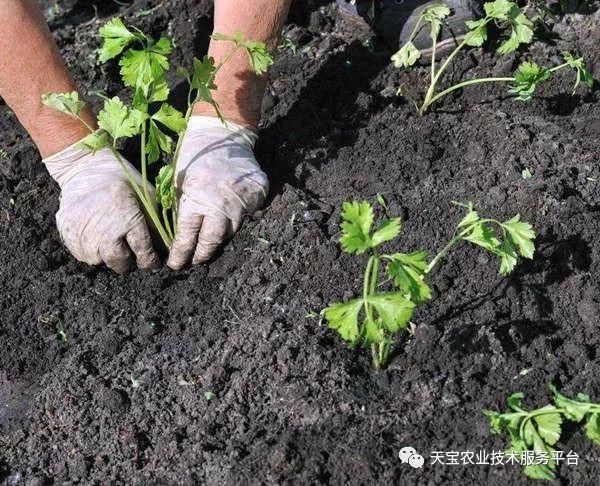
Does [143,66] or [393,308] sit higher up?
[143,66]

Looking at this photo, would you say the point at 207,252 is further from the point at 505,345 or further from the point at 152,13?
the point at 152,13

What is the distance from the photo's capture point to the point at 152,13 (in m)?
3.88

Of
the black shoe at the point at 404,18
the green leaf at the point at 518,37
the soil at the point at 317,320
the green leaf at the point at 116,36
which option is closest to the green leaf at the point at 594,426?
the soil at the point at 317,320

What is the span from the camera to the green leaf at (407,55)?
10.5 feet

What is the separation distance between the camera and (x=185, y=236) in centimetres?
277

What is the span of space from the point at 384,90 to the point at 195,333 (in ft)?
4.16

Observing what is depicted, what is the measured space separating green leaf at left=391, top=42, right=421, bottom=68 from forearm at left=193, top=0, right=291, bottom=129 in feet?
1.50

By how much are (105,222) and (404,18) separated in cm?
153

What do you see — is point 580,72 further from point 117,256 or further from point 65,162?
point 65,162

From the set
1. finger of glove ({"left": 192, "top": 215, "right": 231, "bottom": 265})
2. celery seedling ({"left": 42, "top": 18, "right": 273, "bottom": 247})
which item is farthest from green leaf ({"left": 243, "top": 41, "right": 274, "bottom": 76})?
finger of glove ({"left": 192, "top": 215, "right": 231, "bottom": 265})

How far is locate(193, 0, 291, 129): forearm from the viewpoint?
2967 millimetres

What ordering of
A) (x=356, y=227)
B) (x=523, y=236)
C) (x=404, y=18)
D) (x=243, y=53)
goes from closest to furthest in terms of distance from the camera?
(x=356, y=227)
(x=523, y=236)
(x=243, y=53)
(x=404, y=18)

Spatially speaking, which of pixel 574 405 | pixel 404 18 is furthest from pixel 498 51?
pixel 574 405

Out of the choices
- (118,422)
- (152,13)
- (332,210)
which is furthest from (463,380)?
(152,13)
